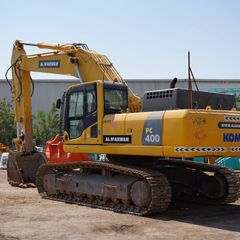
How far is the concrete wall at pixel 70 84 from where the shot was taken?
1818 inches

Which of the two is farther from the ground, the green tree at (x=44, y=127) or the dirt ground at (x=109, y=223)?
the green tree at (x=44, y=127)

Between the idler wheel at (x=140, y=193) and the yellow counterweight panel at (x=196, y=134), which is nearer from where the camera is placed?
the yellow counterweight panel at (x=196, y=134)

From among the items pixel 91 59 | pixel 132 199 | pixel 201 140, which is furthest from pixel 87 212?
pixel 91 59

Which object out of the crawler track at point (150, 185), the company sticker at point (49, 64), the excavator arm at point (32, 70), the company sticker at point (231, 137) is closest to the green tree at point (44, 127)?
the excavator arm at point (32, 70)

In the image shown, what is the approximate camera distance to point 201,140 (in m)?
9.93

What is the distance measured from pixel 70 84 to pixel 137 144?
36549 millimetres

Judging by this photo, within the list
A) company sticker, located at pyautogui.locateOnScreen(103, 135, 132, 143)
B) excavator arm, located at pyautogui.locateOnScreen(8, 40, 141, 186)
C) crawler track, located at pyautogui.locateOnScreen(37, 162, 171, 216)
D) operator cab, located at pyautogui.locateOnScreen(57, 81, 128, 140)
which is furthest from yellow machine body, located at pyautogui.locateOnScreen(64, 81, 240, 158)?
excavator arm, located at pyautogui.locateOnScreen(8, 40, 141, 186)

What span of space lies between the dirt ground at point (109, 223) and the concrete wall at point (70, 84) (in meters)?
34.5

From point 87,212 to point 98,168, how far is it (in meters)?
1.38

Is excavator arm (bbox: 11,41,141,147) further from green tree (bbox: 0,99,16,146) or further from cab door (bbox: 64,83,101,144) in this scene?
green tree (bbox: 0,99,16,146)

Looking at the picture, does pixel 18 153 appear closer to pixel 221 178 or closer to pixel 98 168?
pixel 98 168

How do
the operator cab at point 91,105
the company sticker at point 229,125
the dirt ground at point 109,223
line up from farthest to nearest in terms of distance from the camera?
the operator cab at point 91,105
the company sticker at point 229,125
the dirt ground at point 109,223

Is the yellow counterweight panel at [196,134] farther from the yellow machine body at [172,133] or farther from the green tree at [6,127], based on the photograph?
the green tree at [6,127]

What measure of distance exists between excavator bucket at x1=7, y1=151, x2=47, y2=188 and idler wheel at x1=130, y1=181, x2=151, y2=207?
5.93 meters
